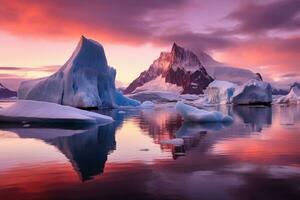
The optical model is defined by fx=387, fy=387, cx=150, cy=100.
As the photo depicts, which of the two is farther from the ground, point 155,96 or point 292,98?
point 155,96

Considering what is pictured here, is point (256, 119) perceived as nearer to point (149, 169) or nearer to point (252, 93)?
point (149, 169)

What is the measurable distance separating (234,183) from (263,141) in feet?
21.9

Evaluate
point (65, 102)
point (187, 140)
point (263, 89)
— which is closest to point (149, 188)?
point (187, 140)

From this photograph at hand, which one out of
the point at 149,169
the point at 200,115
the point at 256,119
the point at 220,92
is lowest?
the point at 149,169

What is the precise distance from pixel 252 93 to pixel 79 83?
108ft

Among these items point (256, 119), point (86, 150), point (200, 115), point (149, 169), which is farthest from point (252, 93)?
point (149, 169)

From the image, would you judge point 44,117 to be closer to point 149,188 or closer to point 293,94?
point 149,188

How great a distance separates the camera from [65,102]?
3897 centimetres

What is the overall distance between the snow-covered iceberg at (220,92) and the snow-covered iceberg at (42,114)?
4916 centimetres

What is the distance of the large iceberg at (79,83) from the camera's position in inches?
1527

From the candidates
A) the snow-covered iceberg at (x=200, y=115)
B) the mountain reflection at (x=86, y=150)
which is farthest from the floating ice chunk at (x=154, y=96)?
the mountain reflection at (x=86, y=150)

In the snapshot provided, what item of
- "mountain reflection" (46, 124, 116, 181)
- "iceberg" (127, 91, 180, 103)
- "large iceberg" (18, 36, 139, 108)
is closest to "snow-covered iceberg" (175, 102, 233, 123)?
"mountain reflection" (46, 124, 116, 181)

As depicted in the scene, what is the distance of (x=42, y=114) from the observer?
1936cm

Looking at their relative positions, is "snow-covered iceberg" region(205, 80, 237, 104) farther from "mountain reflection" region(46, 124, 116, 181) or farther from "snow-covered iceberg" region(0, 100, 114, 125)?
"mountain reflection" region(46, 124, 116, 181)
